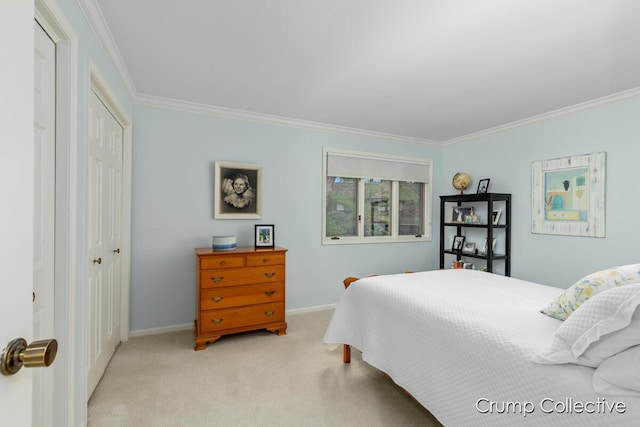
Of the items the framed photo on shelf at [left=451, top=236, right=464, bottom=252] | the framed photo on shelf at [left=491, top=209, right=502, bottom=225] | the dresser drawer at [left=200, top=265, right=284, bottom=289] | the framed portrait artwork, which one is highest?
the framed portrait artwork

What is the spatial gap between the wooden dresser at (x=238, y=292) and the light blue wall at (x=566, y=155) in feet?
9.35

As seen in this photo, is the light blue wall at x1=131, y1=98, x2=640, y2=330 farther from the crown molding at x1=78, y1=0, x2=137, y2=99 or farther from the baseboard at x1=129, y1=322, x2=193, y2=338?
the crown molding at x1=78, y1=0, x2=137, y2=99

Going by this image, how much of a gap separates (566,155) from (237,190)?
3.51 meters

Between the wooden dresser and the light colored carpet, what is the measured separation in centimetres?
17

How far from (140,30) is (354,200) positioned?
2.93m

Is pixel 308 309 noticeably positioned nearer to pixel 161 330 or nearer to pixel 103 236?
pixel 161 330

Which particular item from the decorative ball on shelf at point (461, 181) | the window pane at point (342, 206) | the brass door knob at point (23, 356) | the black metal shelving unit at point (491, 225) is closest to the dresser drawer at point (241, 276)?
the window pane at point (342, 206)

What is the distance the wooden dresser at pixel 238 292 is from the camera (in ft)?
9.27

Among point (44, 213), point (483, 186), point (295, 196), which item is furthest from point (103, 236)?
point (483, 186)

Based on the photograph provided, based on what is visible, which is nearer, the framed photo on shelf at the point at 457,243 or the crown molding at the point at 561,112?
the crown molding at the point at 561,112

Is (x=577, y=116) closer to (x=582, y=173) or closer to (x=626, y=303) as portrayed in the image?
(x=582, y=173)

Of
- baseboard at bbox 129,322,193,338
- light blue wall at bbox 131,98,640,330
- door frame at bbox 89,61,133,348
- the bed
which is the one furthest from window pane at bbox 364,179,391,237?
door frame at bbox 89,61,133,348

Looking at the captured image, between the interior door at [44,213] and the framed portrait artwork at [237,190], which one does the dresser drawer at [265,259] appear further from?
the interior door at [44,213]

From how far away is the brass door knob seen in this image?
0.58 metres
